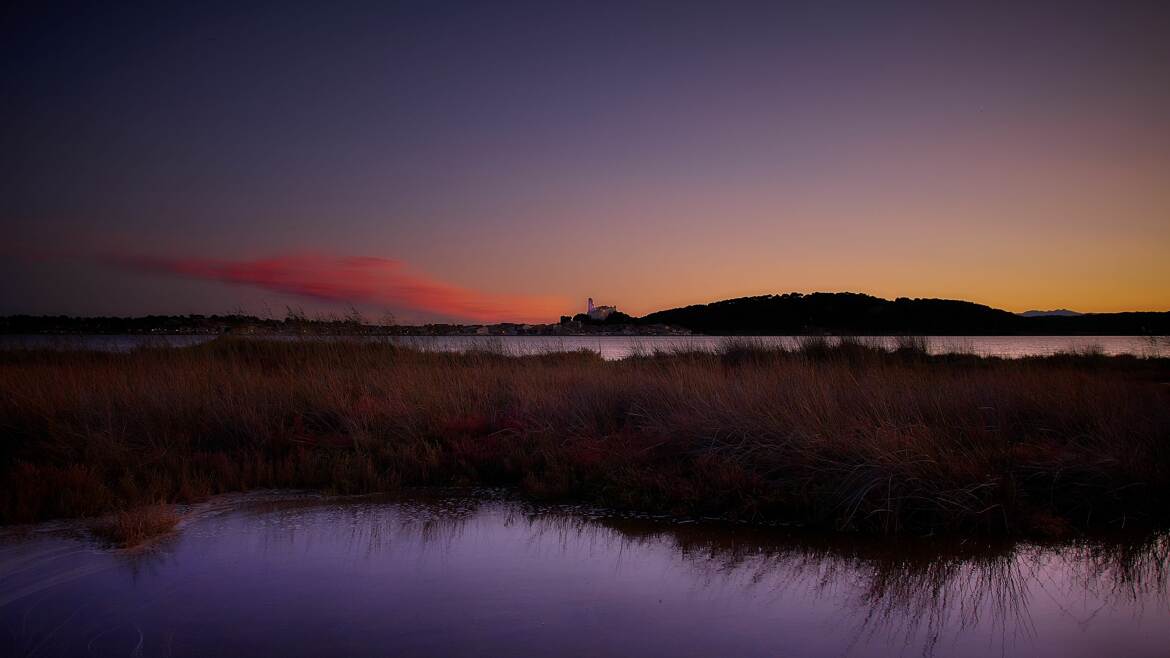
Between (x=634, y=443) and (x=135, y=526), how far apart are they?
17.7 feet

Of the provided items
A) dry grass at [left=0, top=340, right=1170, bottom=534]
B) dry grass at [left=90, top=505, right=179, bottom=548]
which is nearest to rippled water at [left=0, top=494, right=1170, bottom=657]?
dry grass at [left=90, top=505, right=179, bottom=548]

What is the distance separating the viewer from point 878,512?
6.07 meters

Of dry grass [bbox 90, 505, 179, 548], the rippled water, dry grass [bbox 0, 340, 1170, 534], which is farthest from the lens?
dry grass [bbox 0, 340, 1170, 534]

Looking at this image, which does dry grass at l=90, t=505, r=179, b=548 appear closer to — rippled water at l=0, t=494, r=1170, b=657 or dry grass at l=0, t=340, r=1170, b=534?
rippled water at l=0, t=494, r=1170, b=657

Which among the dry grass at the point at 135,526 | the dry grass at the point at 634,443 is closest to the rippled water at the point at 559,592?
the dry grass at the point at 135,526

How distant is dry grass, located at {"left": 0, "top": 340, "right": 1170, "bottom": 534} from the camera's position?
630 cm

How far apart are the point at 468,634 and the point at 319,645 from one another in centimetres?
83

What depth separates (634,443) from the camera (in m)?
8.51

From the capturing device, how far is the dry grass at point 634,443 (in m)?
6.30

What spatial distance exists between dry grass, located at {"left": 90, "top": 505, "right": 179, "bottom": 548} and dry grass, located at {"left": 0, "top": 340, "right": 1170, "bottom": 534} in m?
0.54

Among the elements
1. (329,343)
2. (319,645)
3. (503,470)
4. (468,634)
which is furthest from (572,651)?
(329,343)

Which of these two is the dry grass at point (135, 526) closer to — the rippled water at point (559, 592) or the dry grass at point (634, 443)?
the rippled water at point (559, 592)

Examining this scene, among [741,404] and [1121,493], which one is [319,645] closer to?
[741,404]

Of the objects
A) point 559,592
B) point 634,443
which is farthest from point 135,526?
point 634,443
